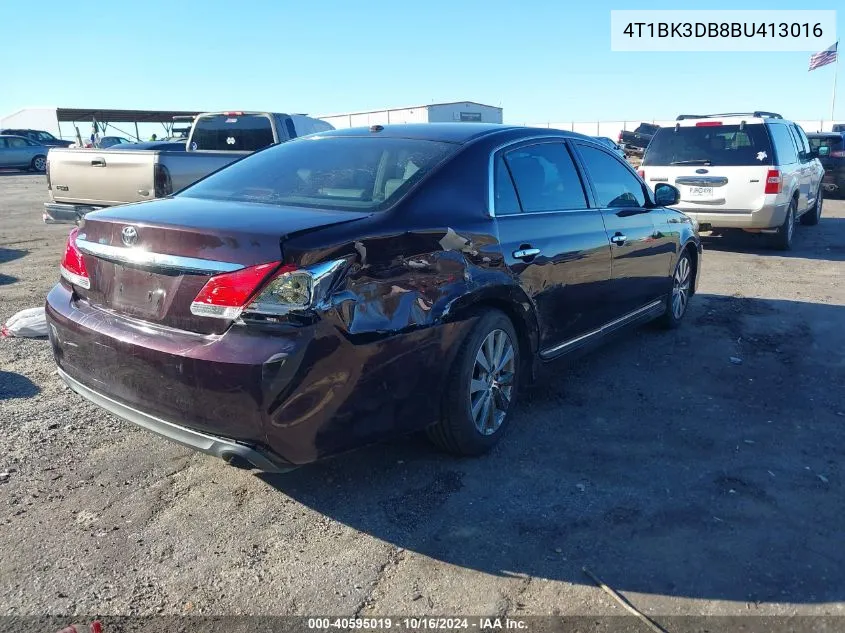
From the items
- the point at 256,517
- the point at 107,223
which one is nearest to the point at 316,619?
the point at 256,517

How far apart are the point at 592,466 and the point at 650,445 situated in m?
0.46

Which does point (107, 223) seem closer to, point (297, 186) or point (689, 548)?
point (297, 186)

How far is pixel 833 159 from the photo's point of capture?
17266 millimetres

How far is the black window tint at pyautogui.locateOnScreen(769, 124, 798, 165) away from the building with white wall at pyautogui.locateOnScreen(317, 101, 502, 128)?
1125 inches

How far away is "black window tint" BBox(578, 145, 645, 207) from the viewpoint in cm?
478

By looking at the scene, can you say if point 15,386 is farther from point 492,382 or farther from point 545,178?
point 545,178

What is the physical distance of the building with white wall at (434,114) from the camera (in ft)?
130

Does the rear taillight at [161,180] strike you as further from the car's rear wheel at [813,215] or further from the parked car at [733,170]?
the car's rear wheel at [813,215]

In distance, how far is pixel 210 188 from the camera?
374cm

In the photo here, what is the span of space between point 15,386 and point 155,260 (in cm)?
234

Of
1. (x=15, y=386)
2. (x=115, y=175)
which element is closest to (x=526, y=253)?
(x=15, y=386)

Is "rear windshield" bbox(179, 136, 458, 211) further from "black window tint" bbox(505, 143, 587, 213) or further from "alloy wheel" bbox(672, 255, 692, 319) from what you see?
"alloy wheel" bbox(672, 255, 692, 319)

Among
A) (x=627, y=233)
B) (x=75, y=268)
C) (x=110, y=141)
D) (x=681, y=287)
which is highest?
(x=110, y=141)

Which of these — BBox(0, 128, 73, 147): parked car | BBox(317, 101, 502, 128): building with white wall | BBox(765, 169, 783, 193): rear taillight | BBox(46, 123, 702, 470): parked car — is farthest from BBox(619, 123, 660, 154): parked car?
BBox(46, 123, 702, 470): parked car
